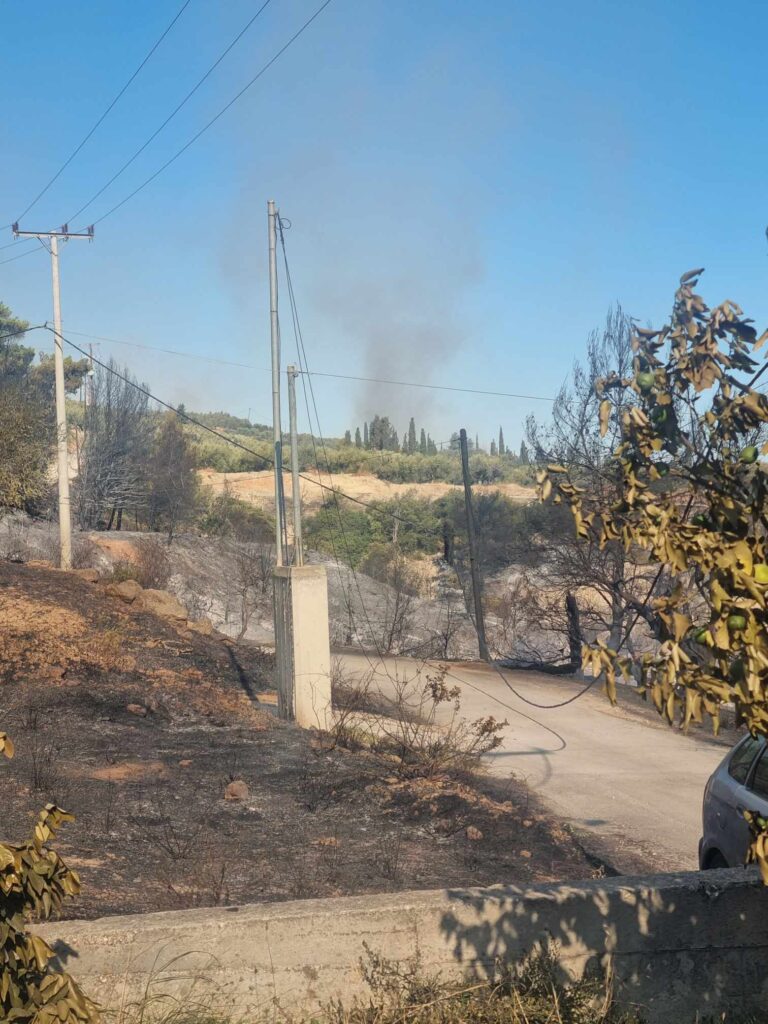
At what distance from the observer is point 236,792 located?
8.29m

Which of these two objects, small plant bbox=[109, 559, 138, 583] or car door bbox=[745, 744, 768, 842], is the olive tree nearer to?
car door bbox=[745, 744, 768, 842]

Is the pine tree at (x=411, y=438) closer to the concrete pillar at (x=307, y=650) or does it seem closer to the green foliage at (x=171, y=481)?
the green foliage at (x=171, y=481)

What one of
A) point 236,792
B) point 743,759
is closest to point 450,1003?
point 743,759

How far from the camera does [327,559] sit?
1682 inches

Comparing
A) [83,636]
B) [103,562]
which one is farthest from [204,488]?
[83,636]

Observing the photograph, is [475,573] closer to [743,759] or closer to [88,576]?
[88,576]

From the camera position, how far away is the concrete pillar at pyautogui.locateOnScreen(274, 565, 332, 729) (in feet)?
40.7

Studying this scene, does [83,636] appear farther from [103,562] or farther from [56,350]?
[103,562]

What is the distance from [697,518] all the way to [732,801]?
10.4 ft

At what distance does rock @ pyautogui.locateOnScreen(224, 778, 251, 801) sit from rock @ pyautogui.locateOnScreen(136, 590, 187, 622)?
10.8 metres

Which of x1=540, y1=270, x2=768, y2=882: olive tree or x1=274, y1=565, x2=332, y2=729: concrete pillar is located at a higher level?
x1=540, y1=270, x2=768, y2=882: olive tree

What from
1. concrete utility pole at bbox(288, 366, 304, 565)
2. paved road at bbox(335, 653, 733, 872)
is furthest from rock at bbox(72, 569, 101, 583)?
concrete utility pole at bbox(288, 366, 304, 565)

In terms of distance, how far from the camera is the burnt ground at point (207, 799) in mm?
6133

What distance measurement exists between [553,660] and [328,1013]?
22349 mm
